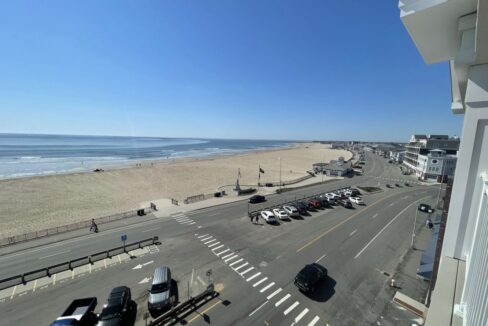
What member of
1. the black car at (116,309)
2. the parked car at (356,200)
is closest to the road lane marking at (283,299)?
the black car at (116,309)

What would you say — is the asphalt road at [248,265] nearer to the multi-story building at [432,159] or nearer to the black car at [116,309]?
the black car at [116,309]

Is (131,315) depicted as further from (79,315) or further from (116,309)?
(79,315)

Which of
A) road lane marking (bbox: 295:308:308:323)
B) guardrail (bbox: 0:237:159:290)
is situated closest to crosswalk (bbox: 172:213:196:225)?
guardrail (bbox: 0:237:159:290)

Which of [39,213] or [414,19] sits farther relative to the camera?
[39,213]

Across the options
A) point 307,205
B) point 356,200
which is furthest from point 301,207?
point 356,200

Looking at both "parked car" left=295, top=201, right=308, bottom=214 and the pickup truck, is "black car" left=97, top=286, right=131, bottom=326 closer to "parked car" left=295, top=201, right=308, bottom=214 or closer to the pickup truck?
the pickup truck


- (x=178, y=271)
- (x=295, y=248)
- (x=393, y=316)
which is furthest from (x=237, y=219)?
(x=393, y=316)

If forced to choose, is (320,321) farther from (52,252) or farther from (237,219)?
(52,252)

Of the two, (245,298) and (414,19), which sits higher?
(414,19)
